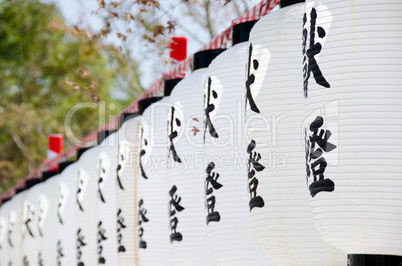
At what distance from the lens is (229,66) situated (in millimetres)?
4488

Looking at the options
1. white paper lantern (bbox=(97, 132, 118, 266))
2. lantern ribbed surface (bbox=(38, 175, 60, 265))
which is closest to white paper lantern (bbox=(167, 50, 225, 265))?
white paper lantern (bbox=(97, 132, 118, 266))

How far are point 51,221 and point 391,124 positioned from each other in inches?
289

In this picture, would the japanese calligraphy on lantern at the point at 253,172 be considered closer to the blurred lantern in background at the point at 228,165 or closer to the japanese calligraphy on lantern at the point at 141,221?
the blurred lantern in background at the point at 228,165

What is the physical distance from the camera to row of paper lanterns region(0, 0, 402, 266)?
3166 mm

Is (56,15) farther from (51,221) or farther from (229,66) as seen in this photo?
(229,66)

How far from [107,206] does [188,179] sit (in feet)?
7.16

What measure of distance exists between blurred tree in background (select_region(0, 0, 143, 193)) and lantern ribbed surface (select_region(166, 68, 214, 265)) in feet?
50.3

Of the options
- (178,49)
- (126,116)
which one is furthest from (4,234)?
(178,49)

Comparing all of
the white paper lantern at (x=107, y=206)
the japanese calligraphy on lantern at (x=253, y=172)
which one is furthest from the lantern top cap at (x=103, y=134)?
the japanese calligraphy on lantern at (x=253, y=172)

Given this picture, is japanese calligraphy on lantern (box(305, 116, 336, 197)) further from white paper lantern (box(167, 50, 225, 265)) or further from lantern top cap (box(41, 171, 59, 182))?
lantern top cap (box(41, 171, 59, 182))

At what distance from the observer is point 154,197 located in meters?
5.78

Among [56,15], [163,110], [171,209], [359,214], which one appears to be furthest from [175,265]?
[56,15]

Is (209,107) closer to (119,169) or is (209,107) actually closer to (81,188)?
(119,169)

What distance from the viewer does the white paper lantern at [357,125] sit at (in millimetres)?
3135
